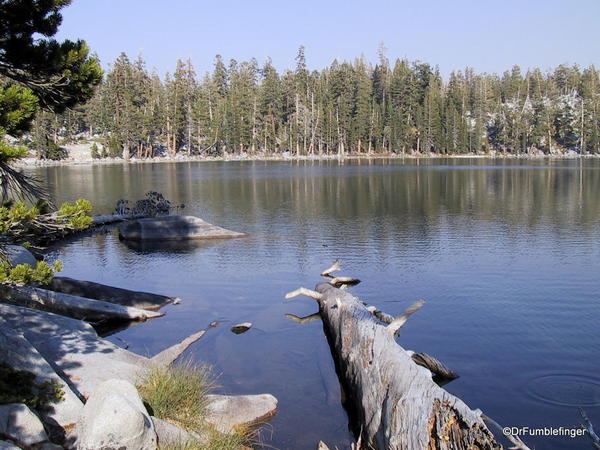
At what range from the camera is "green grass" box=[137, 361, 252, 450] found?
9.08 meters

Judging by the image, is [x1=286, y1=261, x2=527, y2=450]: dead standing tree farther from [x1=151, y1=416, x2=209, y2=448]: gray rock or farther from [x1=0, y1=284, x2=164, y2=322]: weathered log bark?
[x1=0, y1=284, x2=164, y2=322]: weathered log bark

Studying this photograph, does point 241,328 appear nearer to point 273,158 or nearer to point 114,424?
point 114,424

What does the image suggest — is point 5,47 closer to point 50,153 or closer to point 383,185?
point 383,185

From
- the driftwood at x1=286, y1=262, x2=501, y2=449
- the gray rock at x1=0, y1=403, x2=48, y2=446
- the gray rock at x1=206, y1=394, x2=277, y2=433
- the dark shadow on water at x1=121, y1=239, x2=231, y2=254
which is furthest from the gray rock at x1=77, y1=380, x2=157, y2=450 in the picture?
the dark shadow on water at x1=121, y1=239, x2=231, y2=254

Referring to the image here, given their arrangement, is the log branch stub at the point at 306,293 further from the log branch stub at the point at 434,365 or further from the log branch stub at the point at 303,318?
the log branch stub at the point at 434,365

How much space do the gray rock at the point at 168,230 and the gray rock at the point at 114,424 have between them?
23.5 m

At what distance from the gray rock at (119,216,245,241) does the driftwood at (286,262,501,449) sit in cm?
1765

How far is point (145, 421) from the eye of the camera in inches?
301

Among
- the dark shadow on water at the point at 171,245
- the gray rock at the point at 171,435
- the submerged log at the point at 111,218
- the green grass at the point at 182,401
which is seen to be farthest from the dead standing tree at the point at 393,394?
the submerged log at the point at 111,218

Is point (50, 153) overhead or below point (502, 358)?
overhead

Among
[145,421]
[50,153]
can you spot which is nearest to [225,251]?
[145,421]

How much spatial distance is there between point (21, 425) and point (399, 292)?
1423 centimetres

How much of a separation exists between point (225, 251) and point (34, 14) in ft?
62.4

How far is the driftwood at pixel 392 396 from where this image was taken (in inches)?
297
